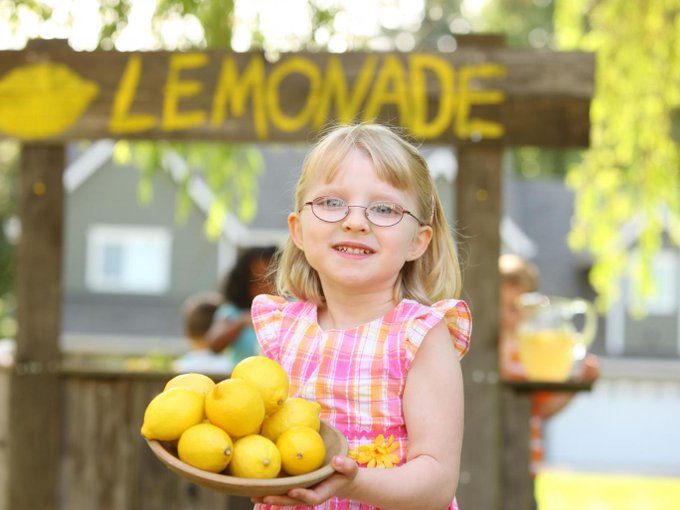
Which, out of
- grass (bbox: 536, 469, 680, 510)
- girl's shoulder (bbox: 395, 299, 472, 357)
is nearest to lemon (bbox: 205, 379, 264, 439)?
girl's shoulder (bbox: 395, 299, 472, 357)

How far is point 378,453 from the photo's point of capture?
6.29 ft

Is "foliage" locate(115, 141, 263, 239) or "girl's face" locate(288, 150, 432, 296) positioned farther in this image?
"foliage" locate(115, 141, 263, 239)

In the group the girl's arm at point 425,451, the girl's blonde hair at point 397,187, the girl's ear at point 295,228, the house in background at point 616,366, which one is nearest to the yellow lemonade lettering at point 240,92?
the girl's blonde hair at point 397,187

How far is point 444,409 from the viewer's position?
1.89 metres

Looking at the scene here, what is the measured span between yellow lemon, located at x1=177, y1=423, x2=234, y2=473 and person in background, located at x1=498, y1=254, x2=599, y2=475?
2.56 metres

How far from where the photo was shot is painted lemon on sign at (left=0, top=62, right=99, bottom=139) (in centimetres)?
395

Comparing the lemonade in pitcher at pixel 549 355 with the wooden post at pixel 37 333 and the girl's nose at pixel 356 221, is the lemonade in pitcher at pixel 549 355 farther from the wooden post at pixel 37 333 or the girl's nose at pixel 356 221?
the girl's nose at pixel 356 221

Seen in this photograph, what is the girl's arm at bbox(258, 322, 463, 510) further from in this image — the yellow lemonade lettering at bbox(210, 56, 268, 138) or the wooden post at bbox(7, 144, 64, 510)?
the wooden post at bbox(7, 144, 64, 510)

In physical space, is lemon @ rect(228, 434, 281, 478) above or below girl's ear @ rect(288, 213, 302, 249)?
below

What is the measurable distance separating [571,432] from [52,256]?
1246 cm

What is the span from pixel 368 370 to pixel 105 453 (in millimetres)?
2406

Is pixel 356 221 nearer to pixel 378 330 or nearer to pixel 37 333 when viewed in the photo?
pixel 378 330

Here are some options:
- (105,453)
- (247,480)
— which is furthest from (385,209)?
(105,453)

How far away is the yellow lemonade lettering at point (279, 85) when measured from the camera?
Answer: 12.7 ft
